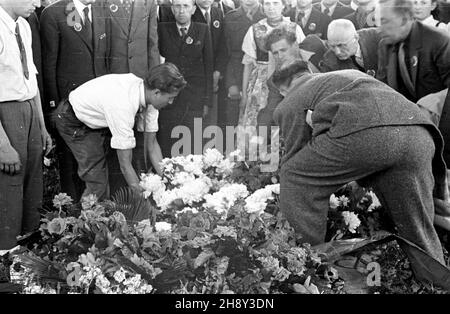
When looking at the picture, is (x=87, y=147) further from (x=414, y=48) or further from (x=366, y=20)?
(x=414, y=48)

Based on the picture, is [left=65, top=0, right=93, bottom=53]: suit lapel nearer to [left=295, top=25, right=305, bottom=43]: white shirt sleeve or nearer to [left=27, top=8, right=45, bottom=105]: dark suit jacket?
[left=27, top=8, right=45, bottom=105]: dark suit jacket

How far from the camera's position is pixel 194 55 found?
3674 mm

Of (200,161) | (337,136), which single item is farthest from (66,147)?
(337,136)

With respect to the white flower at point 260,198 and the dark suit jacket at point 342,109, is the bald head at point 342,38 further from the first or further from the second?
the white flower at point 260,198

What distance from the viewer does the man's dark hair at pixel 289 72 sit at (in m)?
3.68

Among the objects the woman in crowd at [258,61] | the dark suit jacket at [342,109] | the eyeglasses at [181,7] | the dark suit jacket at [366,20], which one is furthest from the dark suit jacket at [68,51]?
the dark suit jacket at [366,20]

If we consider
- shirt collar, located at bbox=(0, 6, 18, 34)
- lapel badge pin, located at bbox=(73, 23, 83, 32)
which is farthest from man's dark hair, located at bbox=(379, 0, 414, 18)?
shirt collar, located at bbox=(0, 6, 18, 34)

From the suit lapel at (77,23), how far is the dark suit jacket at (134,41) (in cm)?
12

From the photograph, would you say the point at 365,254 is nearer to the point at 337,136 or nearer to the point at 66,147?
the point at 337,136

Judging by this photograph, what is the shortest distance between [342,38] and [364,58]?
0.50 ft

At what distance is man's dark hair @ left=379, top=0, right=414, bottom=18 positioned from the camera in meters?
3.56

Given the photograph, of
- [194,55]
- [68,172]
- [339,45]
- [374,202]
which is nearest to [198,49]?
[194,55]

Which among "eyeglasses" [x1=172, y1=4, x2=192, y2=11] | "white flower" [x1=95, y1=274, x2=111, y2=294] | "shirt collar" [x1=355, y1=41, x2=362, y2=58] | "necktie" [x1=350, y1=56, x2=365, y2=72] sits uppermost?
"eyeglasses" [x1=172, y1=4, x2=192, y2=11]
